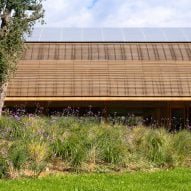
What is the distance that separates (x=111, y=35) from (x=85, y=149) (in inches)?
856

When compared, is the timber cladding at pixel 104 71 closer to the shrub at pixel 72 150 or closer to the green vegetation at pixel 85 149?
the green vegetation at pixel 85 149

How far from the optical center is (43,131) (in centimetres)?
1434

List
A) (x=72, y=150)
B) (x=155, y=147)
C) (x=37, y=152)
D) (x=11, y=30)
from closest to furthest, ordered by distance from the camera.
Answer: (x=37, y=152), (x=72, y=150), (x=155, y=147), (x=11, y=30)

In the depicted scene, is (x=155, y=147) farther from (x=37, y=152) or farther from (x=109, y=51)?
(x=109, y=51)

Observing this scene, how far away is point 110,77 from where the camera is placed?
26.5 m

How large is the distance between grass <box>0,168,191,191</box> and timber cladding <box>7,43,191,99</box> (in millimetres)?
13229

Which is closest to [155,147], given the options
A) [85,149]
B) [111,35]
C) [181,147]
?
[181,147]

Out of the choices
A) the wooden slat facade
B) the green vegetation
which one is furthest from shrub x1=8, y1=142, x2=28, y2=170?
the wooden slat facade

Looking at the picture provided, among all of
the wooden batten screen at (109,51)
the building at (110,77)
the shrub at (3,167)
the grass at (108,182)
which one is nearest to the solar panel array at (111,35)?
A: the building at (110,77)

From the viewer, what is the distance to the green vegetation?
11.9 m

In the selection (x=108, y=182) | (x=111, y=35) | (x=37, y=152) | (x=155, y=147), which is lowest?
(x=108, y=182)

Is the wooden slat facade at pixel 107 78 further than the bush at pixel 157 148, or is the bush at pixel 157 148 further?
the wooden slat facade at pixel 107 78

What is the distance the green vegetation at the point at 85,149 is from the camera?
11.9 m

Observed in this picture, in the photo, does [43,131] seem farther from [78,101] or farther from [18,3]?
[78,101]
